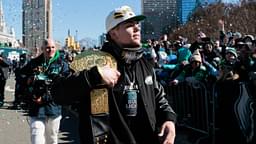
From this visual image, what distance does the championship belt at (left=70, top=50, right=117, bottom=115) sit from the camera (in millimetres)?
3082

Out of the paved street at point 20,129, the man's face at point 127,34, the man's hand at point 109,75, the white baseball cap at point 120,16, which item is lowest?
the paved street at point 20,129

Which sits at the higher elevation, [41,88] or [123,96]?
[123,96]

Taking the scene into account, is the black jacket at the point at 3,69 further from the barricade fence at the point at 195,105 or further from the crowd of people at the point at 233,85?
the crowd of people at the point at 233,85

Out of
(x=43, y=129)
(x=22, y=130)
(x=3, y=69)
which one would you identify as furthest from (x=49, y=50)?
(x=3, y=69)

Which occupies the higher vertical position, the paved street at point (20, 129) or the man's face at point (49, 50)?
the man's face at point (49, 50)

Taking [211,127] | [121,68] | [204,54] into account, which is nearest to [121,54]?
[121,68]

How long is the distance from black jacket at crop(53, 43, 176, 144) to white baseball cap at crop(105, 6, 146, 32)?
0.45 ft

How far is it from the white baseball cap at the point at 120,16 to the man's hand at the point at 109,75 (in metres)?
0.31

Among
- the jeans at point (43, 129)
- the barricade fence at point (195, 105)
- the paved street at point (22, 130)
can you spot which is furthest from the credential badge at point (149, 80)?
A: the paved street at point (22, 130)

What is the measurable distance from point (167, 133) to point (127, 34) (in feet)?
2.12

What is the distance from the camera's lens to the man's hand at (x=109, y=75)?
3006 millimetres

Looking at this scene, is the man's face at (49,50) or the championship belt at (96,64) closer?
the championship belt at (96,64)

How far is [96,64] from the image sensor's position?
3.09 m

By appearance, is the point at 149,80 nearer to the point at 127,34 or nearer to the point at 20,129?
the point at 127,34
